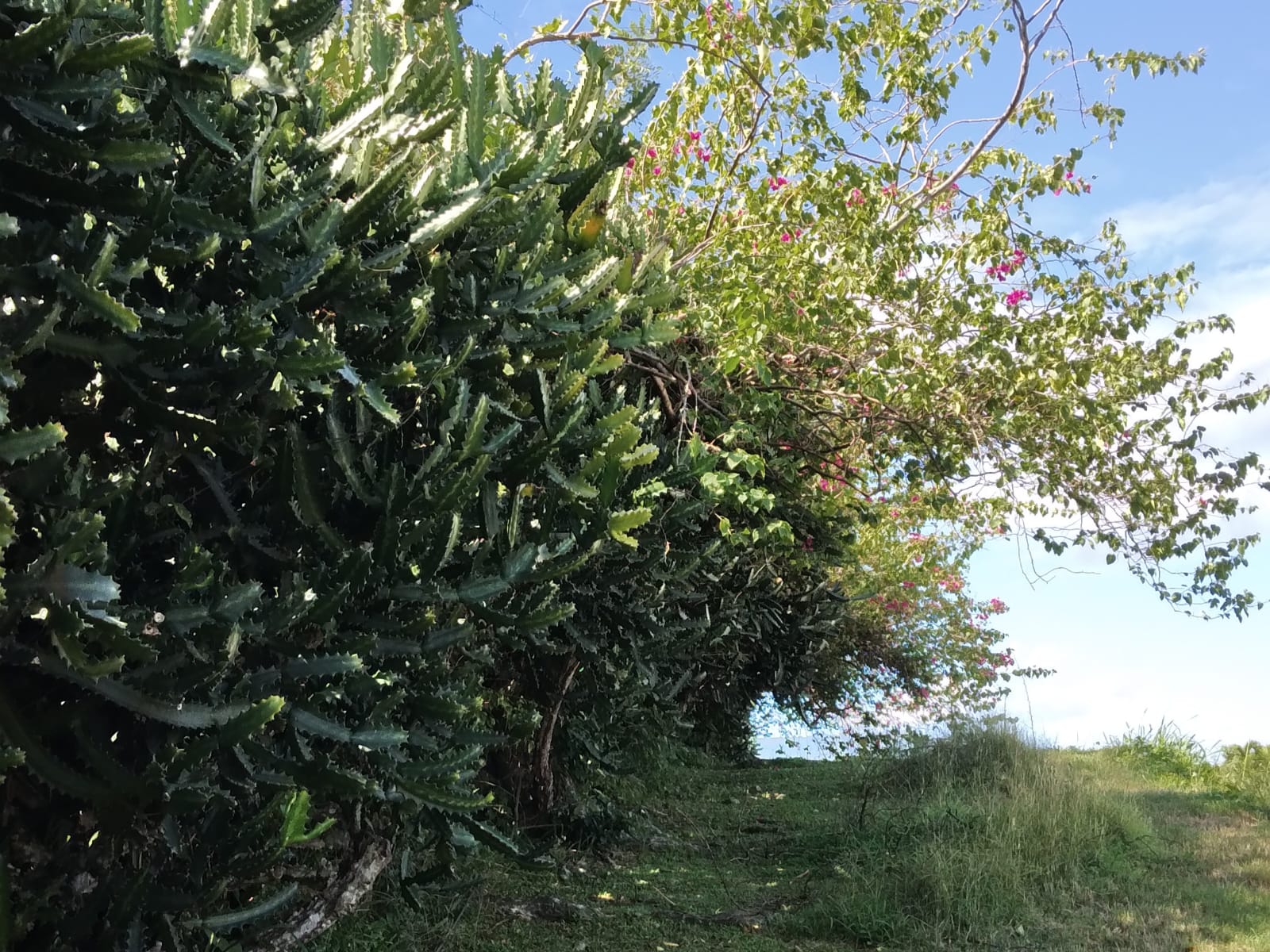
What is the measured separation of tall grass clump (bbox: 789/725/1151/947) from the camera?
5605 millimetres

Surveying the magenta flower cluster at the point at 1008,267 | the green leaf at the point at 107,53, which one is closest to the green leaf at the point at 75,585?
the green leaf at the point at 107,53

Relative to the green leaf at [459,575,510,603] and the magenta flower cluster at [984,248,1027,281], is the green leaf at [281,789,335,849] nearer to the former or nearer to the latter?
the green leaf at [459,575,510,603]

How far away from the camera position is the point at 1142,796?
947cm

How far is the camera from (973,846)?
646 cm

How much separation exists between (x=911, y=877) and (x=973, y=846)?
699 millimetres

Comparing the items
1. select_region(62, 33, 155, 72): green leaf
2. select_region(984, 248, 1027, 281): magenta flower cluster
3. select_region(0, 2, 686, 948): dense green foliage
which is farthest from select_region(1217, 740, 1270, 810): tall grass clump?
select_region(62, 33, 155, 72): green leaf

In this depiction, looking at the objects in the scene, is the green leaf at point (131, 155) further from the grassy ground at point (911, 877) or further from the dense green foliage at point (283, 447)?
the grassy ground at point (911, 877)

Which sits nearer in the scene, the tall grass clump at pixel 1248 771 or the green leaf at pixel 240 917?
the green leaf at pixel 240 917

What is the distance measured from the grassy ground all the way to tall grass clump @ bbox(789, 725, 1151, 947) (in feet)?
0.05

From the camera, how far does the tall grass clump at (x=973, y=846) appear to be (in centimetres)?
561

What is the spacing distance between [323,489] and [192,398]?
1.86ft

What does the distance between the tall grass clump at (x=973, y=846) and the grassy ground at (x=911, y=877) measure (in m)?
0.01

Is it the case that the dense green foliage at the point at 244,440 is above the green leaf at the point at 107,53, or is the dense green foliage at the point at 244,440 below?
below

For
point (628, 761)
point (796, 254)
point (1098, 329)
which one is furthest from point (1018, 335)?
point (628, 761)
